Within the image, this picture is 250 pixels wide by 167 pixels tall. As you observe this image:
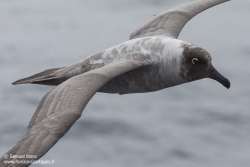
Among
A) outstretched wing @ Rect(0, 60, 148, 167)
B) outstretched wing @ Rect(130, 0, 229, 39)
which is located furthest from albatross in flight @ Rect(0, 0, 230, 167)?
outstretched wing @ Rect(130, 0, 229, 39)

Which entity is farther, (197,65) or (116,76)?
(197,65)

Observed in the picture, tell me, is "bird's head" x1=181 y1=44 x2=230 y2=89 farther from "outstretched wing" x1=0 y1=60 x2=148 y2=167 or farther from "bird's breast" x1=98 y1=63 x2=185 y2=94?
"outstretched wing" x1=0 y1=60 x2=148 y2=167

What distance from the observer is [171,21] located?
20391mm

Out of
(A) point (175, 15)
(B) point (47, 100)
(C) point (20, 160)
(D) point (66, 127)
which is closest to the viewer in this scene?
(C) point (20, 160)

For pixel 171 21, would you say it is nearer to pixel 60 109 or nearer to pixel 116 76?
pixel 116 76

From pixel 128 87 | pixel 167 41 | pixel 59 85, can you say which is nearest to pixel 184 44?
pixel 167 41

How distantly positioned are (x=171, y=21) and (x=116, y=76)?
4.28m

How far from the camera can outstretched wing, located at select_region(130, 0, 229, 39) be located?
19.9 meters

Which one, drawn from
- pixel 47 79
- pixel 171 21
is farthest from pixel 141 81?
pixel 171 21

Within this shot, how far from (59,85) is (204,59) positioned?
3.38 m

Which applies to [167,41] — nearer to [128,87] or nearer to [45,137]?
[128,87]

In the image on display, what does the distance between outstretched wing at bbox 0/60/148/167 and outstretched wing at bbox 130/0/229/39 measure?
278 cm

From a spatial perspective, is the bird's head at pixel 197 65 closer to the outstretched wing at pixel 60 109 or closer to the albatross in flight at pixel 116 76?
the albatross in flight at pixel 116 76

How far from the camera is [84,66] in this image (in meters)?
18.2
